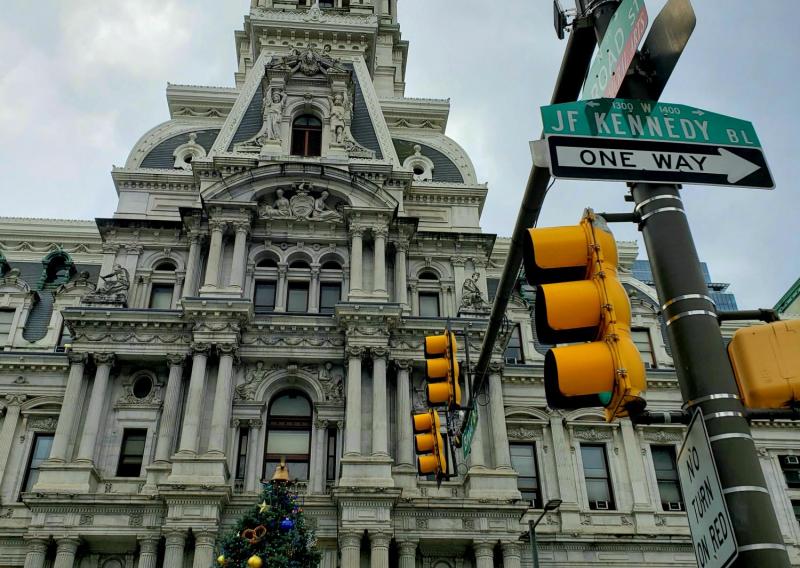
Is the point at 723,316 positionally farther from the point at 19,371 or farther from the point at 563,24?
the point at 19,371

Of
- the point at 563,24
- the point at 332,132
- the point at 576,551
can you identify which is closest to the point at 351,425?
the point at 576,551

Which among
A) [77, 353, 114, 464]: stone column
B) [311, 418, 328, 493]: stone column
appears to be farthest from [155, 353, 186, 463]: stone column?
[311, 418, 328, 493]: stone column

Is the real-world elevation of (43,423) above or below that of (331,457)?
above

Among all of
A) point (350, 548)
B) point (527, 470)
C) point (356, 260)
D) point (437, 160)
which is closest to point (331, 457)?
point (350, 548)

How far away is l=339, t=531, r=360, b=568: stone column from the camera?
25541 millimetres

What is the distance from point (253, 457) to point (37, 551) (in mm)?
7648

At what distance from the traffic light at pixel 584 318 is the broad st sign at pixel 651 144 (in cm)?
50

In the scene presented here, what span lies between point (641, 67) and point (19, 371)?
32.4m

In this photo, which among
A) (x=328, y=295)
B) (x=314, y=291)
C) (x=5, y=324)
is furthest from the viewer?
(x=5, y=324)

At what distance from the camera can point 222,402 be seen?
2847 centimetres

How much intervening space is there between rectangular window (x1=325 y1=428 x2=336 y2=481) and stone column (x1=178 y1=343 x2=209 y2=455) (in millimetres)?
4850

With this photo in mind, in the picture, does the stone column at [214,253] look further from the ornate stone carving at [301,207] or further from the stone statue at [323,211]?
the stone statue at [323,211]

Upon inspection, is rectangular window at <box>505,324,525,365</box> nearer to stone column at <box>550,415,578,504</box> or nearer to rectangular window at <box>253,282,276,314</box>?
stone column at <box>550,415,578,504</box>

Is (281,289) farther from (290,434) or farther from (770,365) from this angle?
(770,365)
